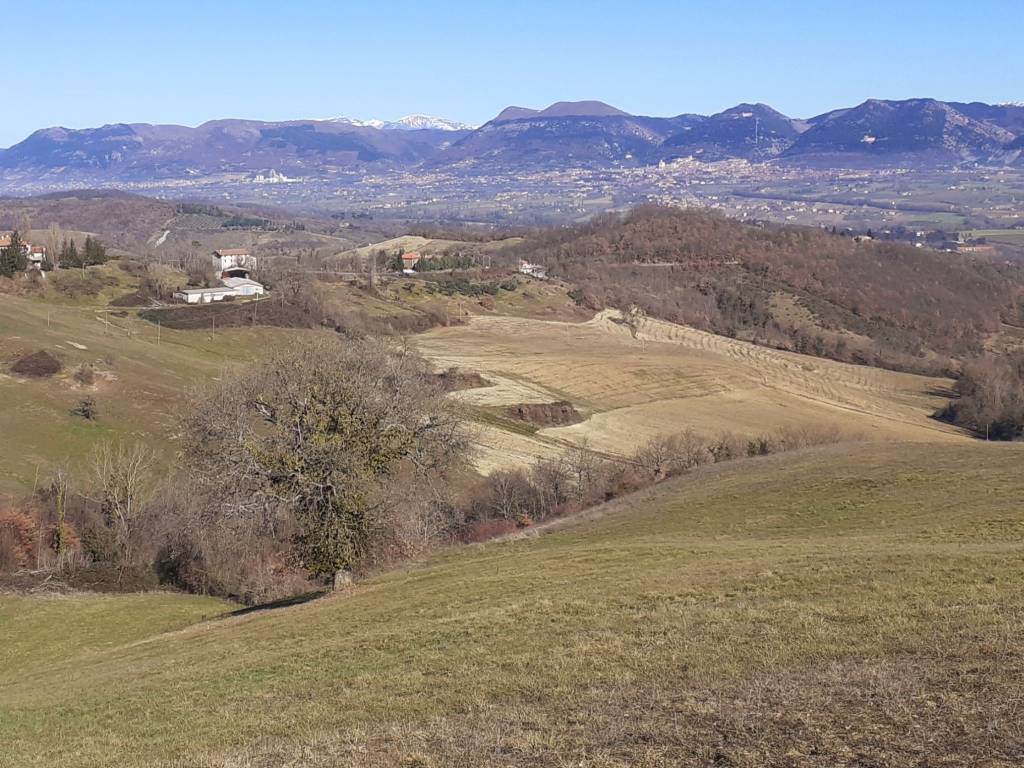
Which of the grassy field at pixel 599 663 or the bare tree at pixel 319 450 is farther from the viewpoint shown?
the bare tree at pixel 319 450

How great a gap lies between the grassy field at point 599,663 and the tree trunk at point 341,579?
577mm

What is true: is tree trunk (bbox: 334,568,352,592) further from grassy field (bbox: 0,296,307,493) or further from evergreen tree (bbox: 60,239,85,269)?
evergreen tree (bbox: 60,239,85,269)

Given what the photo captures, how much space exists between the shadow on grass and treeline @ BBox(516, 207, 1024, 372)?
333ft

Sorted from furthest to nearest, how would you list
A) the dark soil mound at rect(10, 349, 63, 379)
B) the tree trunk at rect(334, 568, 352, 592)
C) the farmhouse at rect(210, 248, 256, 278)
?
the farmhouse at rect(210, 248, 256, 278)
the dark soil mound at rect(10, 349, 63, 379)
the tree trunk at rect(334, 568, 352, 592)

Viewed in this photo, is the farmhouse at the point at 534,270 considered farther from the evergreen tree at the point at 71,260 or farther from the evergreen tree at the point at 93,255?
the evergreen tree at the point at 71,260

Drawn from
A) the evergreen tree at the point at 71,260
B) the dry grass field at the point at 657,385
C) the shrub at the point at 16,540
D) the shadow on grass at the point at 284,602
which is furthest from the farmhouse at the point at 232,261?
the shadow on grass at the point at 284,602

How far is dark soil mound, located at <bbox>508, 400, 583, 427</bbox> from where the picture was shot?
78.6 metres

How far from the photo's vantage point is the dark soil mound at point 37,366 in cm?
6550

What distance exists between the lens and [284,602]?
3064 cm

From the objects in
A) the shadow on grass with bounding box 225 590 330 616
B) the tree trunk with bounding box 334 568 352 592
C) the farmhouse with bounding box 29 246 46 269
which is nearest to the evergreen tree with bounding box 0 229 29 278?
the farmhouse with bounding box 29 246 46 269

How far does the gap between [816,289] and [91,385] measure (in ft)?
421

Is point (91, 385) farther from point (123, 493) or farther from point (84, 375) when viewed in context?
point (123, 493)

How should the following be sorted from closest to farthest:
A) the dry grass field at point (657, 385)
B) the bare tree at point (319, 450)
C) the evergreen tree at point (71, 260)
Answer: the bare tree at point (319, 450) < the dry grass field at point (657, 385) < the evergreen tree at point (71, 260)

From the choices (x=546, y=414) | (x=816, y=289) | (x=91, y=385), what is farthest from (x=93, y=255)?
(x=816, y=289)
